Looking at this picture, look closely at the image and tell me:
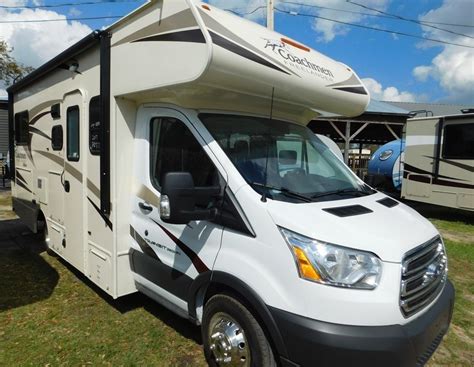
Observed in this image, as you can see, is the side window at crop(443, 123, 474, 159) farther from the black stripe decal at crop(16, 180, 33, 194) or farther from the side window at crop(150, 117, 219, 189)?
the black stripe decal at crop(16, 180, 33, 194)

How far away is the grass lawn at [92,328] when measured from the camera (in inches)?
132

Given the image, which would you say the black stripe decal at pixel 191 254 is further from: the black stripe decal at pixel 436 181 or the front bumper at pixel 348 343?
the black stripe decal at pixel 436 181

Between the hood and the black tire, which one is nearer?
the hood

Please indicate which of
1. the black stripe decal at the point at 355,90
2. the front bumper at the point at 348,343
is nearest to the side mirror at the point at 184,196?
the front bumper at the point at 348,343

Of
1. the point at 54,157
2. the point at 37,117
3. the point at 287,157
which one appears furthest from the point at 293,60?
the point at 37,117

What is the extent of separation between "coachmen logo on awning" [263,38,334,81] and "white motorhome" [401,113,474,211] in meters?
7.64

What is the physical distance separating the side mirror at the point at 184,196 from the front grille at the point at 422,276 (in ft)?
4.57

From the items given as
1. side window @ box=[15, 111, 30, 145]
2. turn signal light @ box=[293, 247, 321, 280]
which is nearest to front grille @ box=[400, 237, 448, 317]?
turn signal light @ box=[293, 247, 321, 280]

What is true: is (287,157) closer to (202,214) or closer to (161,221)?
(202,214)

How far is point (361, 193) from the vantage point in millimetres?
3406

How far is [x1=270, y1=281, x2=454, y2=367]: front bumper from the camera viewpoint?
7.38ft

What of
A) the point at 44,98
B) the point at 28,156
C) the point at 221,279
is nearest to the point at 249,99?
the point at 221,279

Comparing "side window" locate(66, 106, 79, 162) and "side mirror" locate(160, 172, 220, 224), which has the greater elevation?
"side window" locate(66, 106, 79, 162)

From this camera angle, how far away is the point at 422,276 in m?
2.66
